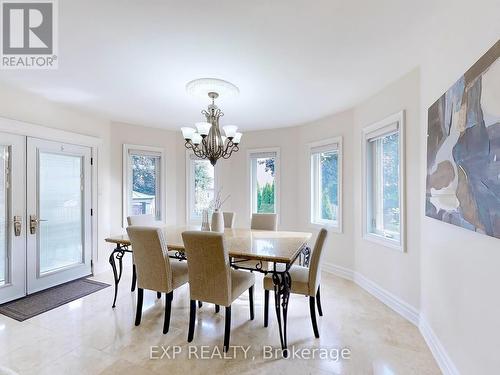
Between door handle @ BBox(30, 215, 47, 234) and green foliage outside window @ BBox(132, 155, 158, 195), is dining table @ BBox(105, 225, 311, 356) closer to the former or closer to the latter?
door handle @ BBox(30, 215, 47, 234)

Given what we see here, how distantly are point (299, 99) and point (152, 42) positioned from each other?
1.86 meters

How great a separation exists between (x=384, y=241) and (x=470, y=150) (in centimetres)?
177

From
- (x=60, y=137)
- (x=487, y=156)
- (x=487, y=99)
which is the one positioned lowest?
(x=487, y=156)

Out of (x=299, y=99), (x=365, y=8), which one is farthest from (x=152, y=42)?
(x=299, y=99)

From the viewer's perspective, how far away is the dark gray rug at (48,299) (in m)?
2.67

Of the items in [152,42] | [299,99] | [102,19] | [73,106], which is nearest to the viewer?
[102,19]

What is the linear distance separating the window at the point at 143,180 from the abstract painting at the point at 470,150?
13.9ft

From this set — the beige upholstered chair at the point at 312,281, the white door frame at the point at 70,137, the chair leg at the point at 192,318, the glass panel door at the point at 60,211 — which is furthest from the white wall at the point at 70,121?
the beige upholstered chair at the point at 312,281

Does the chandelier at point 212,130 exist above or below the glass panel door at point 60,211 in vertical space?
above

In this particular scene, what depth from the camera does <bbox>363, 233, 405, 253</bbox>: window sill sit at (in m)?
2.68

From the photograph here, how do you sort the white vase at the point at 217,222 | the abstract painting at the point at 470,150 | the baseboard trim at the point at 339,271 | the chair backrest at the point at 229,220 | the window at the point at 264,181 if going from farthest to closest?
the window at the point at 264,181, the chair backrest at the point at 229,220, the baseboard trim at the point at 339,271, the white vase at the point at 217,222, the abstract painting at the point at 470,150

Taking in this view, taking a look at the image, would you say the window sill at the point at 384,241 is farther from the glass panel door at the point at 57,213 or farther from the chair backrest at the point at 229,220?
the glass panel door at the point at 57,213

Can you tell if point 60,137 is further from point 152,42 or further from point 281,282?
point 281,282

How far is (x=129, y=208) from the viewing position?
14.6 feet
